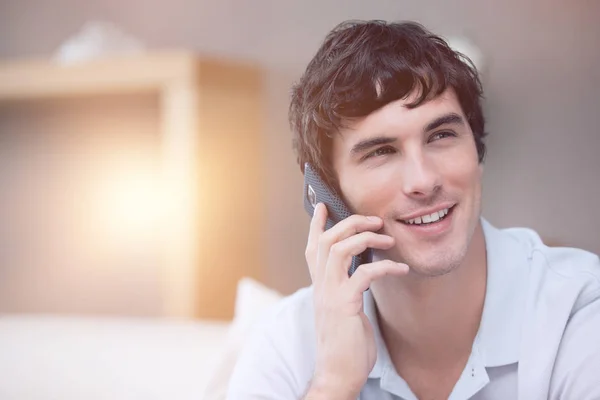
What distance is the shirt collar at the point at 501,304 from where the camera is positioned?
1160mm

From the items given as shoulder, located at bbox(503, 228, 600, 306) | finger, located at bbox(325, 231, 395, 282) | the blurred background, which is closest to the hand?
finger, located at bbox(325, 231, 395, 282)

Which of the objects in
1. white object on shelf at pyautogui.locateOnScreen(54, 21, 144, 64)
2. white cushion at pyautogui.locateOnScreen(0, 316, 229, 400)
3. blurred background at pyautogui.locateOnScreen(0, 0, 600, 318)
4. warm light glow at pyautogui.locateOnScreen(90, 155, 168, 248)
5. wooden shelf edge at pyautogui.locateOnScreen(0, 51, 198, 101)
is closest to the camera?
white cushion at pyautogui.locateOnScreen(0, 316, 229, 400)

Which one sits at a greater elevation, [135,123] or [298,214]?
[135,123]

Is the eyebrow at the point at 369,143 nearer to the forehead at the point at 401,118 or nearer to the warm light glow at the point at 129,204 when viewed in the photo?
the forehead at the point at 401,118

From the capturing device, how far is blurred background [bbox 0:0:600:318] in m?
1.97

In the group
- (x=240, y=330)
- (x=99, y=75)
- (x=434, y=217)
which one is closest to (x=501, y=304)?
(x=434, y=217)

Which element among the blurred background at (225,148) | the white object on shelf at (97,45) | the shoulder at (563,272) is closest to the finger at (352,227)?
the shoulder at (563,272)

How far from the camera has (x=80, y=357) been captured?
5.58 ft

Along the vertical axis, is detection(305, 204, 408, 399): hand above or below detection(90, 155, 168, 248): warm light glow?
below

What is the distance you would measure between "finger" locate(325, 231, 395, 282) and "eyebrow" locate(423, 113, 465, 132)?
0.17m

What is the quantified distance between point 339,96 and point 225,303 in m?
1.26

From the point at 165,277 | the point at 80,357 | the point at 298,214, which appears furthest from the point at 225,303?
the point at 80,357

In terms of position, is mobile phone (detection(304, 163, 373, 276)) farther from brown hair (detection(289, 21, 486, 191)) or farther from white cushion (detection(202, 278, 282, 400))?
white cushion (detection(202, 278, 282, 400))

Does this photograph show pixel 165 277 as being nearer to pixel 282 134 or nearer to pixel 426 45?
pixel 282 134
